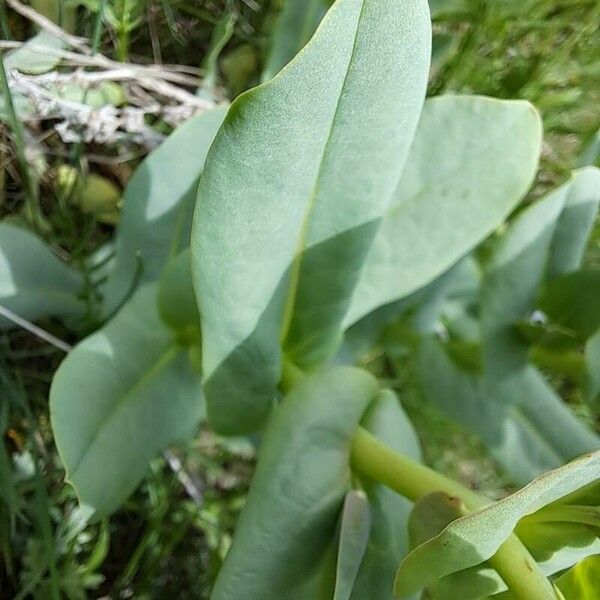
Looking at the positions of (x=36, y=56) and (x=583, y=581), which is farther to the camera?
(x=36, y=56)

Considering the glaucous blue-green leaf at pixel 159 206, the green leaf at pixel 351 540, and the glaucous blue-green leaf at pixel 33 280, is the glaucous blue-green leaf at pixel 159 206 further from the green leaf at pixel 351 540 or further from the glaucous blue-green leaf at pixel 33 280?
the green leaf at pixel 351 540

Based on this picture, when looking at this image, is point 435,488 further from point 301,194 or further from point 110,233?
point 110,233

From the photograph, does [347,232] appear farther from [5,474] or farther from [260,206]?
[5,474]

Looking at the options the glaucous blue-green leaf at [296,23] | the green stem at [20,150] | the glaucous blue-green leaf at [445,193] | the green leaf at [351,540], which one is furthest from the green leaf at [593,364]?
the green stem at [20,150]

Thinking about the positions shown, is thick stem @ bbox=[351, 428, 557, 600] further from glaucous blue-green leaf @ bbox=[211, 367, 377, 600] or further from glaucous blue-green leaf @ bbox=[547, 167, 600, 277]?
glaucous blue-green leaf @ bbox=[547, 167, 600, 277]

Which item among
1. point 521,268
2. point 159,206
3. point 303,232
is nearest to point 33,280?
point 159,206

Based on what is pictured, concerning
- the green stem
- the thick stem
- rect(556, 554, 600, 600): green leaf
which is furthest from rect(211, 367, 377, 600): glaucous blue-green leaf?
the green stem

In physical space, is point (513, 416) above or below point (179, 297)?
below

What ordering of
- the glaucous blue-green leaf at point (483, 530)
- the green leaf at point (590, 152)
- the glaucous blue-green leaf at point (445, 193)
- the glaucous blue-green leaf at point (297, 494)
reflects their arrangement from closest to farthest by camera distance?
1. the glaucous blue-green leaf at point (483, 530)
2. the glaucous blue-green leaf at point (297, 494)
3. the glaucous blue-green leaf at point (445, 193)
4. the green leaf at point (590, 152)
